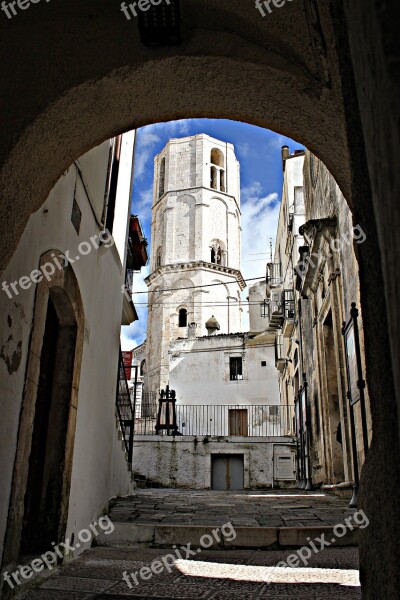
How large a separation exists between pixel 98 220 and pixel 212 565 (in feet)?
11.9

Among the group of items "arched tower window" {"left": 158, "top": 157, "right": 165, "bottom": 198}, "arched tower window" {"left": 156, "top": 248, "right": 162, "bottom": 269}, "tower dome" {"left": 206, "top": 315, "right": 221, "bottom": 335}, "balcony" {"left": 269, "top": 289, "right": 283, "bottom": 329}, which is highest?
"arched tower window" {"left": 158, "top": 157, "right": 165, "bottom": 198}

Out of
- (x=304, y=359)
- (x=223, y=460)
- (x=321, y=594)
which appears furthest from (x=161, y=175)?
(x=321, y=594)

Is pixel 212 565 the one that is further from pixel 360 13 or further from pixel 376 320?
pixel 360 13

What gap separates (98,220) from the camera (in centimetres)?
585

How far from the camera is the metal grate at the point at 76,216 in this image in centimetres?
474

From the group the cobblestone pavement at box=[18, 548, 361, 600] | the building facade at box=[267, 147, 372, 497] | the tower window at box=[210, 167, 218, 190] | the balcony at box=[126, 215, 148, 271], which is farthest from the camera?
the tower window at box=[210, 167, 218, 190]

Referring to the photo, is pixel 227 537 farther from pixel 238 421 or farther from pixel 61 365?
pixel 238 421

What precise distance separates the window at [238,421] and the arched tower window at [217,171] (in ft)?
71.6

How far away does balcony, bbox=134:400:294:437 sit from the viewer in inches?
1013

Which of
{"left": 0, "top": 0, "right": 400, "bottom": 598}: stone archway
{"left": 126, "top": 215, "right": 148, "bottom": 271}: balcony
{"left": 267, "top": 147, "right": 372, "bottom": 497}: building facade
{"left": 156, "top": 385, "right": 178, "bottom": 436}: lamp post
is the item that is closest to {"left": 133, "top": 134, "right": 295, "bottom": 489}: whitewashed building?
{"left": 156, "top": 385, "right": 178, "bottom": 436}: lamp post

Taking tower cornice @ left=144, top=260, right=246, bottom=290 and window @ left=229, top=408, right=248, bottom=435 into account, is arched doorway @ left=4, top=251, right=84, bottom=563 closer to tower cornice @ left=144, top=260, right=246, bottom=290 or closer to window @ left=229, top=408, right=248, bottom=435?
window @ left=229, top=408, right=248, bottom=435

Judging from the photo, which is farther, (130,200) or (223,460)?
(223,460)

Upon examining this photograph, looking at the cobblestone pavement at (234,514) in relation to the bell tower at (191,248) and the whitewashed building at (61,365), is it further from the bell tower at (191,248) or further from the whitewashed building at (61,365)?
the bell tower at (191,248)

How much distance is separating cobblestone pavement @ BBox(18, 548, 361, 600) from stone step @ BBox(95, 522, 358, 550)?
19cm
